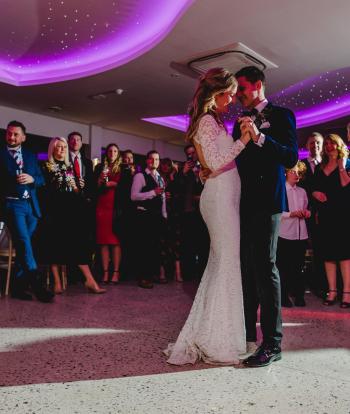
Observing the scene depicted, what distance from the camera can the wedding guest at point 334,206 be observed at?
12.6ft

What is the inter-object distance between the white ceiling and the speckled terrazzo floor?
314 centimetres

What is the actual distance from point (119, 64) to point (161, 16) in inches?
46.8

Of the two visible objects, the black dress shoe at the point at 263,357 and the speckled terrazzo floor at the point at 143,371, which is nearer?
the speckled terrazzo floor at the point at 143,371

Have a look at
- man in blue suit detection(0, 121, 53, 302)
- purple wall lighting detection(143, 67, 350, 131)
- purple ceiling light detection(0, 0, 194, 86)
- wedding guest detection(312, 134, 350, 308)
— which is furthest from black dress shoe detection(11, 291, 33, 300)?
→ purple wall lighting detection(143, 67, 350, 131)

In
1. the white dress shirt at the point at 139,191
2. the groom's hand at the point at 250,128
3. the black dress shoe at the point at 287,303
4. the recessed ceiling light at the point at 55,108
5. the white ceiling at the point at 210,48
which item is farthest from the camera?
the recessed ceiling light at the point at 55,108

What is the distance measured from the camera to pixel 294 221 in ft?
12.7

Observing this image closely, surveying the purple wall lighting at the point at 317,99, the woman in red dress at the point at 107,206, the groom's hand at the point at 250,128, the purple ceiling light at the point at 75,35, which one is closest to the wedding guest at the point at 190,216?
the woman in red dress at the point at 107,206

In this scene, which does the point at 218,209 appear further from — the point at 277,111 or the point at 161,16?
the point at 161,16

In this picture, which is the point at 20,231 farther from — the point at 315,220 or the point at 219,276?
the point at 315,220

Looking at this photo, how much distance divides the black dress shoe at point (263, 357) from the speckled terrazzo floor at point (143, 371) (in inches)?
1.6

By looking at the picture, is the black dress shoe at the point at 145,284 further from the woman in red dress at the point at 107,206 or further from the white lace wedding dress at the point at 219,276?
the white lace wedding dress at the point at 219,276

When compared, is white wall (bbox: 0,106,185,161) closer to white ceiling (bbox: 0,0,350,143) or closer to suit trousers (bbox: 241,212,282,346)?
white ceiling (bbox: 0,0,350,143)

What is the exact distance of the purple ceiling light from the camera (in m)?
5.03

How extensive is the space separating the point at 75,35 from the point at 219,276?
15.8 feet
